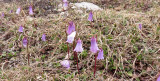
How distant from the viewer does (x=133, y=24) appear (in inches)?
108

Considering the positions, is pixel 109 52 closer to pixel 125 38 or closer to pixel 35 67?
pixel 125 38

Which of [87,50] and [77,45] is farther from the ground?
[77,45]

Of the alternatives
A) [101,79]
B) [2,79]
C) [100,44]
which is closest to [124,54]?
[100,44]

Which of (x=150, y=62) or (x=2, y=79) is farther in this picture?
(x=150, y=62)

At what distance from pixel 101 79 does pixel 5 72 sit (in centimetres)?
115

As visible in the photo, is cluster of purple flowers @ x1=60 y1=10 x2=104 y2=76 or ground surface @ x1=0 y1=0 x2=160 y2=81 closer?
cluster of purple flowers @ x1=60 y1=10 x2=104 y2=76

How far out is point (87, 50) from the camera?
2385 mm

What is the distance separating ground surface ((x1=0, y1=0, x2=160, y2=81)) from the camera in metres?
1.95

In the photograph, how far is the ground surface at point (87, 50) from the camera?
195 cm

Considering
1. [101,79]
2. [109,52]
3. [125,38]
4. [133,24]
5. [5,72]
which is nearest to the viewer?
[101,79]

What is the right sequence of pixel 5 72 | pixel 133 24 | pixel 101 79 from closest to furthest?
pixel 101 79 → pixel 5 72 → pixel 133 24

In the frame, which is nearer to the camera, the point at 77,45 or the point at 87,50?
the point at 77,45

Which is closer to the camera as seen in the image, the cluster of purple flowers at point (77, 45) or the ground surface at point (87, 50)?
the cluster of purple flowers at point (77, 45)

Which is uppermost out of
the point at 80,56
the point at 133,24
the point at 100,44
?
the point at 133,24
